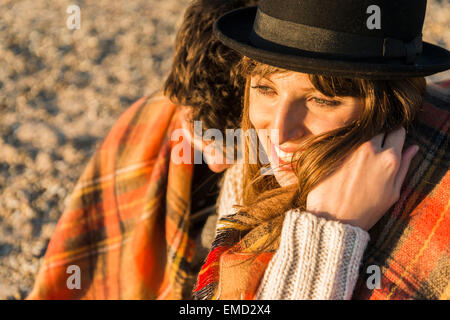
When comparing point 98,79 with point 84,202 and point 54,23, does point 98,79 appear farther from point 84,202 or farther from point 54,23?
point 84,202

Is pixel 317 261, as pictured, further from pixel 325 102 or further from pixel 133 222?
pixel 133 222

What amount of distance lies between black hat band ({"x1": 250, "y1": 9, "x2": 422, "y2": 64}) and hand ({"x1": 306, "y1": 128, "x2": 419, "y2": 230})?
35cm

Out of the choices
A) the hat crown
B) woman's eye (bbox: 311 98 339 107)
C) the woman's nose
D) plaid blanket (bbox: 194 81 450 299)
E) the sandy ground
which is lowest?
the sandy ground

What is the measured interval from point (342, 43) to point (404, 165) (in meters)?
0.57

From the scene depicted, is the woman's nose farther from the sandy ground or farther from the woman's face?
the sandy ground

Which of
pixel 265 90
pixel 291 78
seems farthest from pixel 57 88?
pixel 291 78

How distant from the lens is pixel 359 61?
5.99ft

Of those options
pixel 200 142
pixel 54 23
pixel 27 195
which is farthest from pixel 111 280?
pixel 54 23

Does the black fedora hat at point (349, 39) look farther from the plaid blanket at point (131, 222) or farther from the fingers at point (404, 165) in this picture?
the plaid blanket at point (131, 222)

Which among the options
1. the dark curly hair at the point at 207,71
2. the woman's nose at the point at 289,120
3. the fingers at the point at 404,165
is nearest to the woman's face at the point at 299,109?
the woman's nose at the point at 289,120

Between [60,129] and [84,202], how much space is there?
2351 mm

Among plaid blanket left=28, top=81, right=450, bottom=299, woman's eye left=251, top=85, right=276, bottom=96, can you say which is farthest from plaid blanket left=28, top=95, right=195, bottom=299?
woman's eye left=251, top=85, right=276, bottom=96

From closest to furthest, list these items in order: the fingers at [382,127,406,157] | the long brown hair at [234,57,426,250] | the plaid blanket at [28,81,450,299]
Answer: the long brown hair at [234,57,426,250] < the fingers at [382,127,406,157] < the plaid blanket at [28,81,450,299]

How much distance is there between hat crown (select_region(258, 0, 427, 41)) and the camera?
5.84 ft
